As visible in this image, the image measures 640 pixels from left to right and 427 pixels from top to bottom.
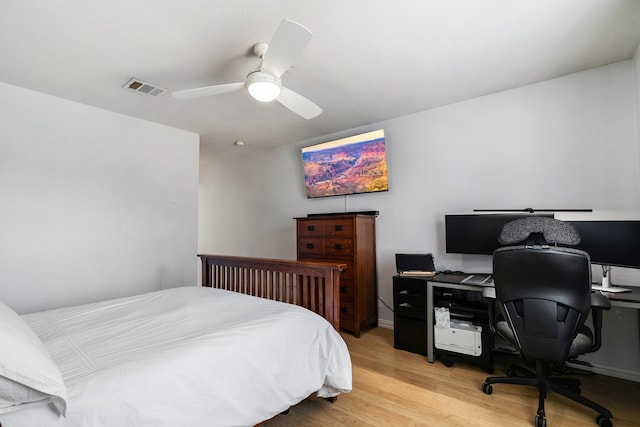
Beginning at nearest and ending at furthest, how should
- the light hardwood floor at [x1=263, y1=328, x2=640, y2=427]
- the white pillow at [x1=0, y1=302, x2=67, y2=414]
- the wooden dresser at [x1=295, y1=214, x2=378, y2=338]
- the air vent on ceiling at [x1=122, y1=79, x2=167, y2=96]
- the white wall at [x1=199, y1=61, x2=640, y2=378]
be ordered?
1. the white pillow at [x1=0, y1=302, x2=67, y2=414]
2. the light hardwood floor at [x1=263, y1=328, x2=640, y2=427]
3. the white wall at [x1=199, y1=61, x2=640, y2=378]
4. the air vent on ceiling at [x1=122, y1=79, x2=167, y2=96]
5. the wooden dresser at [x1=295, y1=214, x2=378, y2=338]

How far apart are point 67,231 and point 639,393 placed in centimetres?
494

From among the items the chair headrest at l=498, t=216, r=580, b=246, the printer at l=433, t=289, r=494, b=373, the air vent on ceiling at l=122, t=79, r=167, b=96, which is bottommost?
the printer at l=433, t=289, r=494, b=373

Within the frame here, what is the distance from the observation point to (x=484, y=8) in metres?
1.76

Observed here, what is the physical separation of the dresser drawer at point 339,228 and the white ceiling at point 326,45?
1.27 metres

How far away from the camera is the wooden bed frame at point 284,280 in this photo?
2.09 m

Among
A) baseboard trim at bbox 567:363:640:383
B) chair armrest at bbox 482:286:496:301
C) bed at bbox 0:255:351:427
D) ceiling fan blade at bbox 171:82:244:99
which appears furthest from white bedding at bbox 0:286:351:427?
baseboard trim at bbox 567:363:640:383

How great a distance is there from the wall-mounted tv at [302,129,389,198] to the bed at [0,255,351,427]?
67.3 inches

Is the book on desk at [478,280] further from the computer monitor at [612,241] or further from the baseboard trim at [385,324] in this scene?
the baseboard trim at [385,324]

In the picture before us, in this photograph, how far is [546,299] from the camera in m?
1.77

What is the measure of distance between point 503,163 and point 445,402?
2153 millimetres

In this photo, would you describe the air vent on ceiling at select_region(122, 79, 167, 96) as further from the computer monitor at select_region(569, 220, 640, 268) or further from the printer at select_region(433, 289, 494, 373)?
the computer monitor at select_region(569, 220, 640, 268)

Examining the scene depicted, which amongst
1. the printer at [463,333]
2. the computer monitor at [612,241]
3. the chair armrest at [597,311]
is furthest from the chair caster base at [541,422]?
the computer monitor at [612,241]

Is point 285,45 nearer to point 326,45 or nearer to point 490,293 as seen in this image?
point 326,45

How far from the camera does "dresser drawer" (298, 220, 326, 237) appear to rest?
Result: 3.57m
